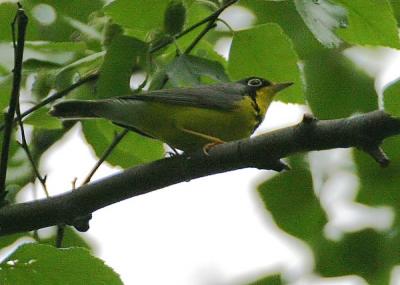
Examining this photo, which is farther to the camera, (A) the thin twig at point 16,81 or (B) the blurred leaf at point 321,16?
(B) the blurred leaf at point 321,16

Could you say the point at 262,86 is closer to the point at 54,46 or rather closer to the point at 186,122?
the point at 186,122

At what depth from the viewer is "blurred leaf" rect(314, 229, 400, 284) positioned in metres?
3.65

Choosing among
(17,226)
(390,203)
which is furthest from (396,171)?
(17,226)

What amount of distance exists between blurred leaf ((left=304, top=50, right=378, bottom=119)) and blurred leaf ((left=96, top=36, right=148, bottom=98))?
3.22ft

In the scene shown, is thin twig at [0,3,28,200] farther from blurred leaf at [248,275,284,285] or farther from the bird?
blurred leaf at [248,275,284,285]

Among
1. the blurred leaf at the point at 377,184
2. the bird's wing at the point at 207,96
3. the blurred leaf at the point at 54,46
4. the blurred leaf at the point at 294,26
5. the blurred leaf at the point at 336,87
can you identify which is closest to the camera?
the blurred leaf at the point at 54,46

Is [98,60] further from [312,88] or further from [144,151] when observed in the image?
[312,88]

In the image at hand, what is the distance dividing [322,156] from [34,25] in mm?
1549

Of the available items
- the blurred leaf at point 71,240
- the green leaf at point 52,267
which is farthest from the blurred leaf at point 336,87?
the green leaf at point 52,267

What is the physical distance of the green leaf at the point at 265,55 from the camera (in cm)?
349

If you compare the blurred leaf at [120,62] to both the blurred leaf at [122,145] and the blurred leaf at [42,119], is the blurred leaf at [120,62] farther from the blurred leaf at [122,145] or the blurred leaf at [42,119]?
the blurred leaf at [122,145]

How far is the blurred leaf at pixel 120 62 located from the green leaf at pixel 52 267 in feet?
2.58

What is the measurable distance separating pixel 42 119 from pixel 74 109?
17 cm

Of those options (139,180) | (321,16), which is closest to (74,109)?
(139,180)
